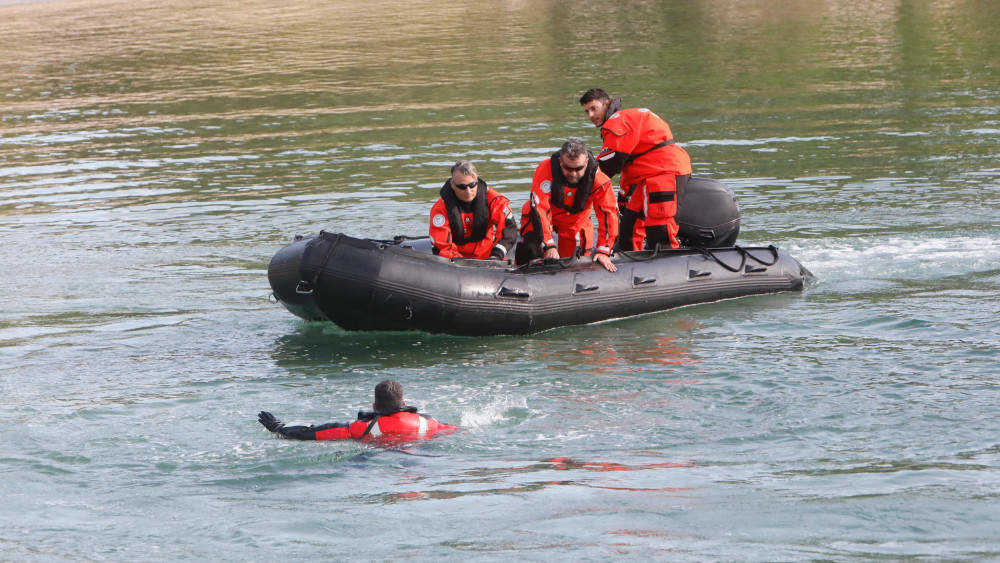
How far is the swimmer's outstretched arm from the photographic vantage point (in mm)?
5988

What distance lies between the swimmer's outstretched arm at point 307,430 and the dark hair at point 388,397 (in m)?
0.23

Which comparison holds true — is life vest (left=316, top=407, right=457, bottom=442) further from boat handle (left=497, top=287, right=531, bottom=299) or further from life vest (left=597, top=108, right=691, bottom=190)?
life vest (left=597, top=108, right=691, bottom=190)

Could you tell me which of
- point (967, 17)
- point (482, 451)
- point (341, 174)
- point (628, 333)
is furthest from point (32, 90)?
point (967, 17)

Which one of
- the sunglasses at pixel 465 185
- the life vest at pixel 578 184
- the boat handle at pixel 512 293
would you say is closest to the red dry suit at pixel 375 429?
the boat handle at pixel 512 293

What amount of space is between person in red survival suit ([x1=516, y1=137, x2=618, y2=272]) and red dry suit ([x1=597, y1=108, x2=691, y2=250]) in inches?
16.3

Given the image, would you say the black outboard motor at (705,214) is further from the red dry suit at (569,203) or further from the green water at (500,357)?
the red dry suit at (569,203)

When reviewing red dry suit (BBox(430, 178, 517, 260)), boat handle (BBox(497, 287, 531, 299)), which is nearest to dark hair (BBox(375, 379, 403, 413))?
boat handle (BBox(497, 287, 531, 299))

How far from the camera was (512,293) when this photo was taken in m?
8.23

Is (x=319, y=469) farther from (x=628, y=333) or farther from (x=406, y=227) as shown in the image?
(x=406, y=227)

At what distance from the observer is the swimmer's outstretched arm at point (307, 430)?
5988mm

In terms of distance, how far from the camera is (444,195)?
838 centimetres

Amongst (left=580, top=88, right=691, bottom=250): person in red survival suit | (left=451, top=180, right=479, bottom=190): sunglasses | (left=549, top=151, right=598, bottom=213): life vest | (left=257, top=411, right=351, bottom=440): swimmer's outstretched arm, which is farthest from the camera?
(left=580, top=88, right=691, bottom=250): person in red survival suit

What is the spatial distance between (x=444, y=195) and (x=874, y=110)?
10.4 metres

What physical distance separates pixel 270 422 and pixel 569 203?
3405mm
